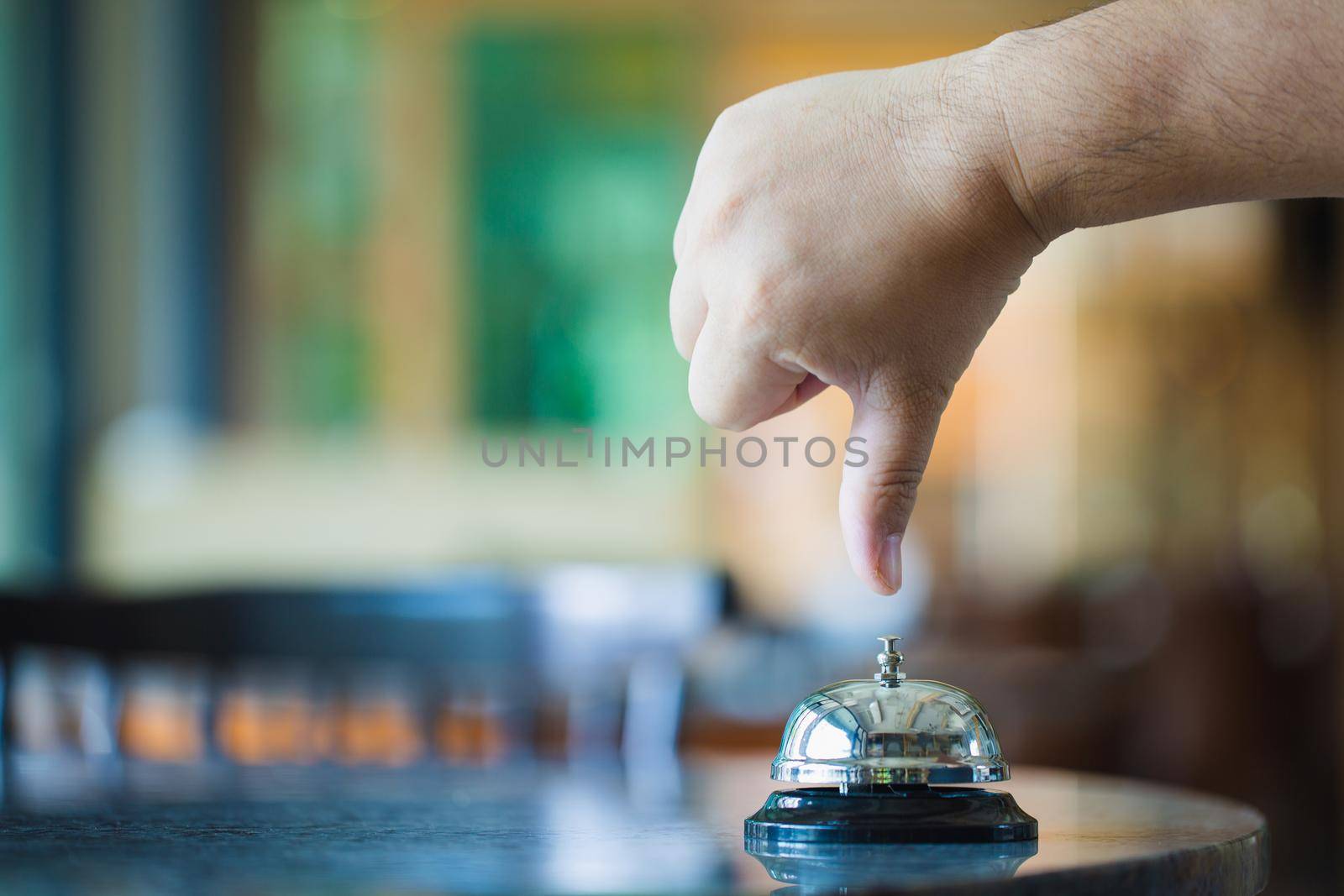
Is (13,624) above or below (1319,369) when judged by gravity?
below

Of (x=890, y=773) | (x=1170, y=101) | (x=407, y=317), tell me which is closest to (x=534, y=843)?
(x=890, y=773)

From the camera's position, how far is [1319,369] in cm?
572

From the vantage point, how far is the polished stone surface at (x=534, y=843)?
1.53 ft

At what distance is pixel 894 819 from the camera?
0.53 m

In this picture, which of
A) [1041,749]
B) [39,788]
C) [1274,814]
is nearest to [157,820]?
[39,788]

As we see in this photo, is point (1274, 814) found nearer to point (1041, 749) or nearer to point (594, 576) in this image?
point (594, 576)

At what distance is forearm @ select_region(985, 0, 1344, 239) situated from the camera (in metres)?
0.60

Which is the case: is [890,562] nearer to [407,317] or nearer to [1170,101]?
[1170,101]

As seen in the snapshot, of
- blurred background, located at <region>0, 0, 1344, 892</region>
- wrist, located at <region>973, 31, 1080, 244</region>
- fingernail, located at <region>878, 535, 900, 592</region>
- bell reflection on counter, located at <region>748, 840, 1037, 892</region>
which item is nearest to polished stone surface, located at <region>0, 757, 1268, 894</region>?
bell reflection on counter, located at <region>748, 840, 1037, 892</region>

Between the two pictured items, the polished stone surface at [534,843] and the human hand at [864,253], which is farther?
the human hand at [864,253]

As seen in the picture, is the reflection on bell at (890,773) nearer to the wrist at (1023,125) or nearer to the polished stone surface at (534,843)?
the polished stone surface at (534,843)

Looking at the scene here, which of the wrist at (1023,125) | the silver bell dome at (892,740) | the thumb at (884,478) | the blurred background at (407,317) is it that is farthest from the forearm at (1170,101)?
the blurred background at (407,317)

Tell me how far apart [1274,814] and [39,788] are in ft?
15.9

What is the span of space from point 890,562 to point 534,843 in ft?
0.65
